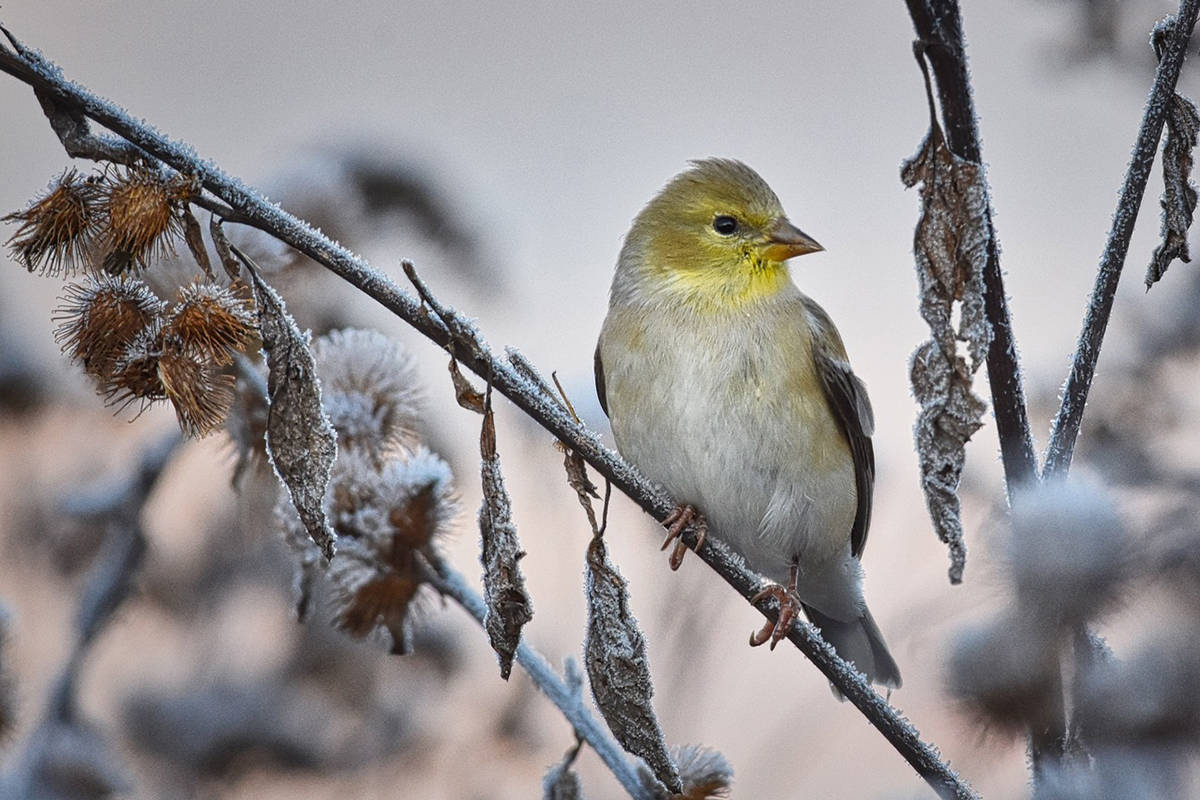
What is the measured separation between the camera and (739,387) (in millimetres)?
2484

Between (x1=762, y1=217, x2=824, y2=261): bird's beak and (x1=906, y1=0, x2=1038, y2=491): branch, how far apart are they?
1.31m

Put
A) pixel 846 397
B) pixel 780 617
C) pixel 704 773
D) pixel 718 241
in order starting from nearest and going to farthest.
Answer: pixel 780 617 → pixel 704 773 → pixel 846 397 → pixel 718 241

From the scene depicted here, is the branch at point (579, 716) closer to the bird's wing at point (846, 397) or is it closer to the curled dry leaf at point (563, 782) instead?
the curled dry leaf at point (563, 782)

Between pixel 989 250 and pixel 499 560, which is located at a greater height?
pixel 989 250

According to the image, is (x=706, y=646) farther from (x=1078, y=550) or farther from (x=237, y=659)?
(x=1078, y=550)

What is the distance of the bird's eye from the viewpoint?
2.77m

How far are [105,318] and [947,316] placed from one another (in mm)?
992

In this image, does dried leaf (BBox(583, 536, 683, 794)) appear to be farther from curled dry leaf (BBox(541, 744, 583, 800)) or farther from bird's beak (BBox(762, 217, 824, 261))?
bird's beak (BBox(762, 217, 824, 261))

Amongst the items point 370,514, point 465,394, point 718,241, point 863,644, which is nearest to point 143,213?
point 465,394

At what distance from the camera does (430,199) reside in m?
2.62

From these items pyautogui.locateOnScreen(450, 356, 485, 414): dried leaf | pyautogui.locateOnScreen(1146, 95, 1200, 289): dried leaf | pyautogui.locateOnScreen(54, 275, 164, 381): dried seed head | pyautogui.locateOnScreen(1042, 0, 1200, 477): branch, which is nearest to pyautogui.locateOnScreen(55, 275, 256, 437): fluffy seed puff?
pyautogui.locateOnScreen(54, 275, 164, 381): dried seed head

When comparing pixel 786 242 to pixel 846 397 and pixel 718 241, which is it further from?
pixel 846 397

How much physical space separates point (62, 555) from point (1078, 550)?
278cm

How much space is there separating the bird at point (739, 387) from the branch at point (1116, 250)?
957 mm
